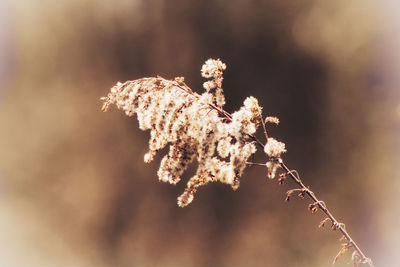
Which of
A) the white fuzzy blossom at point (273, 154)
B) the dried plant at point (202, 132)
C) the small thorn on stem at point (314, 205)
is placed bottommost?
the small thorn on stem at point (314, 205)

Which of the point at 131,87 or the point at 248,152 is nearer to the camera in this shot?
the point at 248,152

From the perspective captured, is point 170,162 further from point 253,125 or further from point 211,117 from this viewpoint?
point 253,125

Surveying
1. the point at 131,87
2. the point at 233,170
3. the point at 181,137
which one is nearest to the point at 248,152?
the point at 233,170

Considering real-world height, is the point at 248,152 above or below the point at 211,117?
below

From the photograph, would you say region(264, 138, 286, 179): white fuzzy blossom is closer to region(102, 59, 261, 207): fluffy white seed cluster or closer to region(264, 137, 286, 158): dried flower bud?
region(264, 137, 286, 158): dried flower bud

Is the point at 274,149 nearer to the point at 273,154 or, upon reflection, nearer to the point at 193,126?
the point at 273,154

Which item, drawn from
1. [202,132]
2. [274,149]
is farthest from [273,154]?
[202,132]

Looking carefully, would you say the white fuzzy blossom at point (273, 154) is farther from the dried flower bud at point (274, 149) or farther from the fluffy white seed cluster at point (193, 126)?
the fluffy white seed cluster at point (193, 126)
